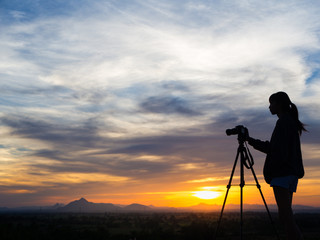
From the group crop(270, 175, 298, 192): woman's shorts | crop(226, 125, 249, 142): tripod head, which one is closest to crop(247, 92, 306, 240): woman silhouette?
crop(270, 175, 298, 192): woman's shorts

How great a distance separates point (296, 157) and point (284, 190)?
1.89ft

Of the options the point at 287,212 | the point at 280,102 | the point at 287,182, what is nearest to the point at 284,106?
the point at 280,102

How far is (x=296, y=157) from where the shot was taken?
4539 millimetres

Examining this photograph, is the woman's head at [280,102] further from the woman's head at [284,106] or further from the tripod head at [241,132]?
the tripod head at [241,132]

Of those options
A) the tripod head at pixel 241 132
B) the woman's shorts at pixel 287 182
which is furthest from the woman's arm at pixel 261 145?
the woman's shorts at pixel 287 182

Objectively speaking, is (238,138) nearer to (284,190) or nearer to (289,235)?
(284,190)

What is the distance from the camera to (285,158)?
4.39 metres

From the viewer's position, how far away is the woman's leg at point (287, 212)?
4133 mm

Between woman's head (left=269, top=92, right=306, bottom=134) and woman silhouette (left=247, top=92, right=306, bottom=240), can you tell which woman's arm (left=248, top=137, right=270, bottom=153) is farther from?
woman's head (left=269, top=92, right=306, bottom=134)

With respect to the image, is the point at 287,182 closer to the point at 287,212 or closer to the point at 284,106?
the point at 287,212

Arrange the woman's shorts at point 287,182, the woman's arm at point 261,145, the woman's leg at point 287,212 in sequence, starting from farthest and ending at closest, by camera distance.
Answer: the woman's arm at point 261,145 < the woman's shorts at point 287,182 < the woman's leg at point 287,212

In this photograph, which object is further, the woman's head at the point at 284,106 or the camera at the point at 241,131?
the camera at the point at 241,131

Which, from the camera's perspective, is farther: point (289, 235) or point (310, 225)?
point (310, 225)

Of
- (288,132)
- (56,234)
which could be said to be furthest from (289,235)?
(56,234)
